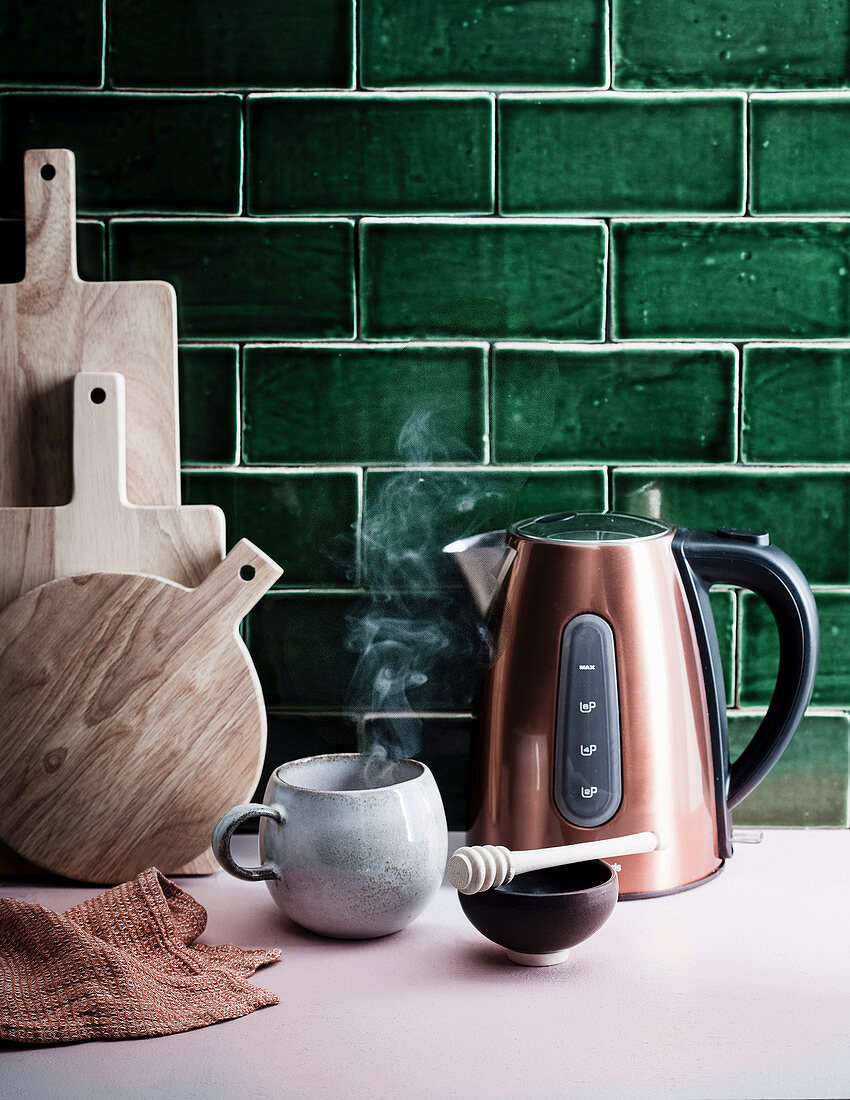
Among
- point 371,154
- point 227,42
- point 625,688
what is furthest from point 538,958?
point 227,42

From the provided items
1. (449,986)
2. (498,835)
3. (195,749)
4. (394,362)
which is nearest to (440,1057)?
(449,986)

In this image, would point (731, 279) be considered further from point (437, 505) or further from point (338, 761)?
point (338, 761)

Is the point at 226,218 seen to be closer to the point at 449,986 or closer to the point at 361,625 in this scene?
the point at 361,625

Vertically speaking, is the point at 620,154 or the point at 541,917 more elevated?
the point at 620,154

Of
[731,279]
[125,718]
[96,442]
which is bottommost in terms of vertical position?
[125,718]

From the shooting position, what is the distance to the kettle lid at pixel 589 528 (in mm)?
765

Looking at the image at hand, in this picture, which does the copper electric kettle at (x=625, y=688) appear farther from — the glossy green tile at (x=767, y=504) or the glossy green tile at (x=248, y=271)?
the glossy green tile at (x=248, y=271)

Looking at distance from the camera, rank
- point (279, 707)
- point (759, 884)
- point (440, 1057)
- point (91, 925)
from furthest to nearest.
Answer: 1. point (279, 707)
2. point (759, 884)
3. point (91, 925)
4. point (440, 1057)

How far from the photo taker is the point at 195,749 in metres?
0.83

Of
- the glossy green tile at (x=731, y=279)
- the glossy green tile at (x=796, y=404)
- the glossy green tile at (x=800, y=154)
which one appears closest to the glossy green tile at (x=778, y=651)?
the glossy green tile at (x=796, y=404)

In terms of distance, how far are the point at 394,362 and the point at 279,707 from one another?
0.32m

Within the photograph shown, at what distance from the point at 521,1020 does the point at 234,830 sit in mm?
215

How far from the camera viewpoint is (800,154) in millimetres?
895

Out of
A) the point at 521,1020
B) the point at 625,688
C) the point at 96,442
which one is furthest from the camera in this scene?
the point at 96,442
